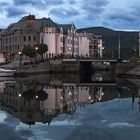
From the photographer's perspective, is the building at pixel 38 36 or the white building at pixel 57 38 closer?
the white building at pixel 57 38

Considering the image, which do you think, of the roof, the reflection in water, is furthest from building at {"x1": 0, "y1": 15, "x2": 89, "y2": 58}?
the reflection in water

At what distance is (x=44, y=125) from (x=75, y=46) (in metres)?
173

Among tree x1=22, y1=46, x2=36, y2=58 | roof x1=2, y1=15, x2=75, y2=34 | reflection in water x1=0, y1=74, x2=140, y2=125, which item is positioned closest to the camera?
reflection in water x1=0, y1=74, x2=140, y2=125

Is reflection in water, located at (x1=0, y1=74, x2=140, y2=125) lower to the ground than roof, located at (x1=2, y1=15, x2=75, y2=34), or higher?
lower

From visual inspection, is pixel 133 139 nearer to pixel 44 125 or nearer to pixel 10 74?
pixel 44 125

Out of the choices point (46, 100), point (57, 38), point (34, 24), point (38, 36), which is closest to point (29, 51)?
point (38, 36)

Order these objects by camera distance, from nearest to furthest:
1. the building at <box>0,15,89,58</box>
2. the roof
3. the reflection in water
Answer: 1. the reflection in water
2. the building at <box>0,15,89,58</box>
3. the roof

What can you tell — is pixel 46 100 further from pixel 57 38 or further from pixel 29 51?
pixel 57 38

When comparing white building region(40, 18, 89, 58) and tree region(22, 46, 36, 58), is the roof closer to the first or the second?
white building region(40, 18, 89, 58)

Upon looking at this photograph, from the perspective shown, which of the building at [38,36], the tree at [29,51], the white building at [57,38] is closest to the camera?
the tree at [29,51]

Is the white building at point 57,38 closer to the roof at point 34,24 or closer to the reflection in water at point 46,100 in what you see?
the roof at point 34,24

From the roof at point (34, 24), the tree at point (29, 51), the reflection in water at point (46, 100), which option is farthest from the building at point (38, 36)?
the reflection in water at point (46, 100)

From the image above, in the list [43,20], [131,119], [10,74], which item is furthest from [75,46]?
[131,119]

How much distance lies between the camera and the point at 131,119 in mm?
28219
